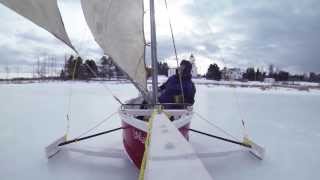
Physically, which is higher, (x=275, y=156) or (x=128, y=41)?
(x=128, y=41)

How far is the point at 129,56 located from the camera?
378 cm

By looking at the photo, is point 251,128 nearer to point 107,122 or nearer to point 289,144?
point 289,144

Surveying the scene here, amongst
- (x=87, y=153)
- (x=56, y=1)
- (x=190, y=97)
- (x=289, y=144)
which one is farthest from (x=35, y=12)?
(x=289, y=144)

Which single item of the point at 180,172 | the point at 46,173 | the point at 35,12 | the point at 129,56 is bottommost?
the point at 46,173

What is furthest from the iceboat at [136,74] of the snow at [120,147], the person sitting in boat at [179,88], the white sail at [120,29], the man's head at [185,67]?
the man's head at [185,67]

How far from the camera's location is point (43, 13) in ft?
9.44

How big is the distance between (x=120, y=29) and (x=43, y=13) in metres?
0.97

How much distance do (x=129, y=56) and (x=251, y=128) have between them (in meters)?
4.58

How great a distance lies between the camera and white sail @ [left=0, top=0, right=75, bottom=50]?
2.72 meters

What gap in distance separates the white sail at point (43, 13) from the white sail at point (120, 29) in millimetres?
512

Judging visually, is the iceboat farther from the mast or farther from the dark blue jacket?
the dark blue jacket

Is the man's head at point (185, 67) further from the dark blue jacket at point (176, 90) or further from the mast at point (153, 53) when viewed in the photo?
the mast at point (153, 53)

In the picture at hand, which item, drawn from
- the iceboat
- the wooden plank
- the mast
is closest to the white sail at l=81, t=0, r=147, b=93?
the iceboat

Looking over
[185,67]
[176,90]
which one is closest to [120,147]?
[176,90]
